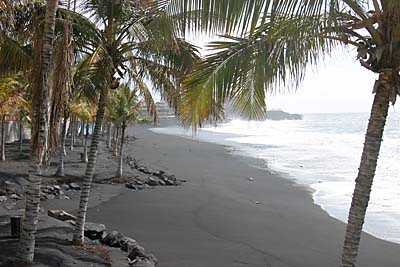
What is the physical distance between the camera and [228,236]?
11.5 m

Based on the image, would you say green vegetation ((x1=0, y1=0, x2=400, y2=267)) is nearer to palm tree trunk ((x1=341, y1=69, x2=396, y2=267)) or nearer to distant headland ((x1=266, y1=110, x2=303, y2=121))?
palm tree trunk ((x1=341, y1=69, x2=396, y2=267))

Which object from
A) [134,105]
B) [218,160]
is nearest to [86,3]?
[134,105]

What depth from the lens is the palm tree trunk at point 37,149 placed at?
615cm

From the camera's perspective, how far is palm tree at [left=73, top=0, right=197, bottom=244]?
7781mm

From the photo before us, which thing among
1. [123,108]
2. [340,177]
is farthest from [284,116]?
[123,108]

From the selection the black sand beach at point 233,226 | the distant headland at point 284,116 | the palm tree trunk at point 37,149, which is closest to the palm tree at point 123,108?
the black sand beach at point 233,226

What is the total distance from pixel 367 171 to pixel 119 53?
17.2 feet

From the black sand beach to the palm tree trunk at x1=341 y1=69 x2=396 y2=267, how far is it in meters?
4.71

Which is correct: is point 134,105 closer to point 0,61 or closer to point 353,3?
point 0,61

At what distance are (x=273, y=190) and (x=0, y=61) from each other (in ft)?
45.0

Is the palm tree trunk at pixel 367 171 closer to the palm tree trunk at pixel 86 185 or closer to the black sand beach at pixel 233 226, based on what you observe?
the black sand beach at pixel 233 226

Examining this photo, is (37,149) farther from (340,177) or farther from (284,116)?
(284,116)

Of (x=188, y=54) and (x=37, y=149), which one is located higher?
(x=188, y=54)

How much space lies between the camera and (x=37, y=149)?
20.6 ft
